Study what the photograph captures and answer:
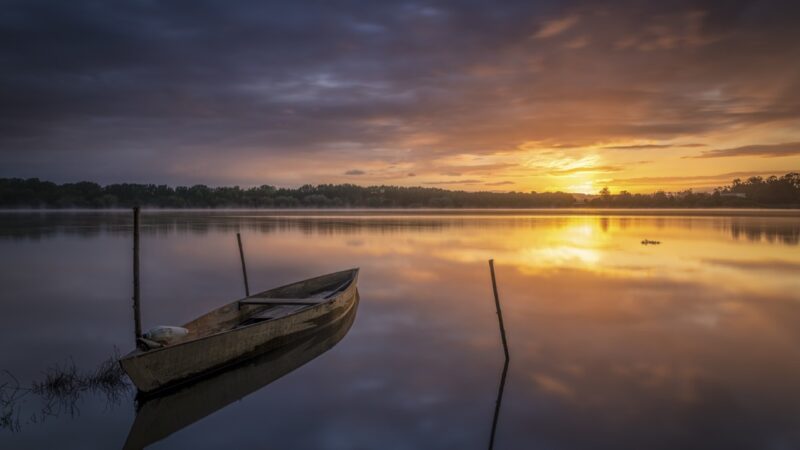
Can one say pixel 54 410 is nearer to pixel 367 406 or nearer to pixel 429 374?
pixel 367 406

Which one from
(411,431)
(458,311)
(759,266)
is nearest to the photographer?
(411,431)

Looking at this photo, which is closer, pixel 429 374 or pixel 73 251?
pixel 429 374

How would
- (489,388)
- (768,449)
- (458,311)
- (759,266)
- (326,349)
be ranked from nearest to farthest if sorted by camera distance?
(768,449), (489,388), (326,349), (458,311), (759,266)

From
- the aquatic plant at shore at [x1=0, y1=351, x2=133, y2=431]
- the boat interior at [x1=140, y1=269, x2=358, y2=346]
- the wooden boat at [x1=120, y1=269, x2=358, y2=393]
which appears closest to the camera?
the aquatic plant at shore at [x1=0, y1=351, x2=133, y2=431]

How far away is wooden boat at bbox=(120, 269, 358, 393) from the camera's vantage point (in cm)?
754

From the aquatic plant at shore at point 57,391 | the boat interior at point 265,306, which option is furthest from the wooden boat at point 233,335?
the aquatic plant at shore at point 57,391

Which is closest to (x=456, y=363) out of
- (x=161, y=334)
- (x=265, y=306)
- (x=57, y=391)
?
(x=265, y=306)

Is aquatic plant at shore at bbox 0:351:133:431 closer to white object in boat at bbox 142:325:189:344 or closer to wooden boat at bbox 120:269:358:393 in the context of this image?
wooden boat at bbox 120:269:358:393

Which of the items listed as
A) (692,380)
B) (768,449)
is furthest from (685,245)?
(768,449)

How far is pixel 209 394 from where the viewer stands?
8117mm

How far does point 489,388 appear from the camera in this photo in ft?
28.3

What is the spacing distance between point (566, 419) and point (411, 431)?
2.15 metres

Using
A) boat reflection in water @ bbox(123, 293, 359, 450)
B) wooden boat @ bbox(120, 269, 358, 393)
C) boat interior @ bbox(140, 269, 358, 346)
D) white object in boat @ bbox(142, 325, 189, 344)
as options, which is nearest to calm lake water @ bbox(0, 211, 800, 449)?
boat reflection in water @ bbox(123, 293, 359, 450)

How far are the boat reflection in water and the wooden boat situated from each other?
158 millimetres
